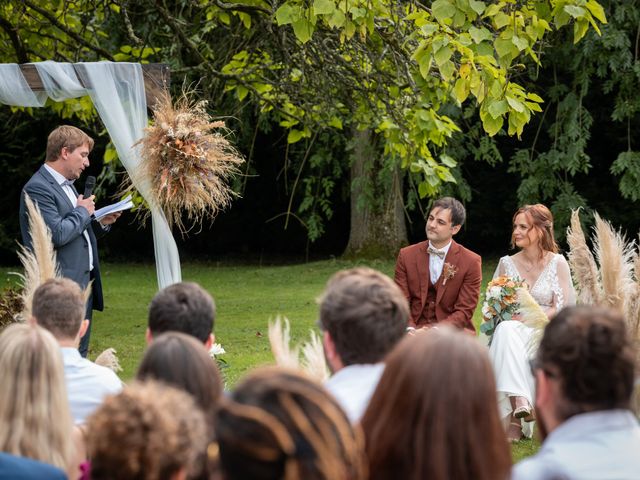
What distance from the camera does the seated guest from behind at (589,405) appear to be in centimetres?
252

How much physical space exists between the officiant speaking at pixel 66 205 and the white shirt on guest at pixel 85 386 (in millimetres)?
2851

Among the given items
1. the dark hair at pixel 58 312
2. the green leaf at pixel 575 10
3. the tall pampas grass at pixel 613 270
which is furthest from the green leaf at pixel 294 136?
the dark hair at pixel 58 312

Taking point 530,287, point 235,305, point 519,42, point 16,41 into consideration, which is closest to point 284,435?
point 519,42

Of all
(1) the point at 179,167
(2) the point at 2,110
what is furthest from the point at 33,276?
(2) the point at 2,110

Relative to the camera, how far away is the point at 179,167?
614 centimetres

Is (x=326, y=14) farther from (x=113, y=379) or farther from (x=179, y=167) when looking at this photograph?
(x=113, y=379)

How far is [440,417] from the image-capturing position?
218 centimetres

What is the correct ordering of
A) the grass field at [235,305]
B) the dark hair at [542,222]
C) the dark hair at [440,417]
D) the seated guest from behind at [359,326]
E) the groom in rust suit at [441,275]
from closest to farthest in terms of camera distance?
the dark hair at [440,417]
the seated guest from behind at [359,326]
the groom in rust suit at [441,275]
the dark hair at [542,222]
the grass field at [235,305]

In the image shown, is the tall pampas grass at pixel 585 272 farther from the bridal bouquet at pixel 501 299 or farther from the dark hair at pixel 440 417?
the dark hair at pixel 440 417

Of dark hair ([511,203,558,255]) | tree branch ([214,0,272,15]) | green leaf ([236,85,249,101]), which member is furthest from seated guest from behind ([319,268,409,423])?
green leaf ([236,85,249,101])

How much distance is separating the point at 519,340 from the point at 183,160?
2769 millimetres

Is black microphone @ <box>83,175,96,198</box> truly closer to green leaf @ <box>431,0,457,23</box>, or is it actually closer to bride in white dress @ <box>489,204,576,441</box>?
green leaf @ <box>431,0,457,23</box>

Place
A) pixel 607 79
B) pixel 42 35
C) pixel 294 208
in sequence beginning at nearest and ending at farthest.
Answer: pixel 42 35, pixel 607 79, pixel 294 208

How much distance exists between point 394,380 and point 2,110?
17558 millimetres
